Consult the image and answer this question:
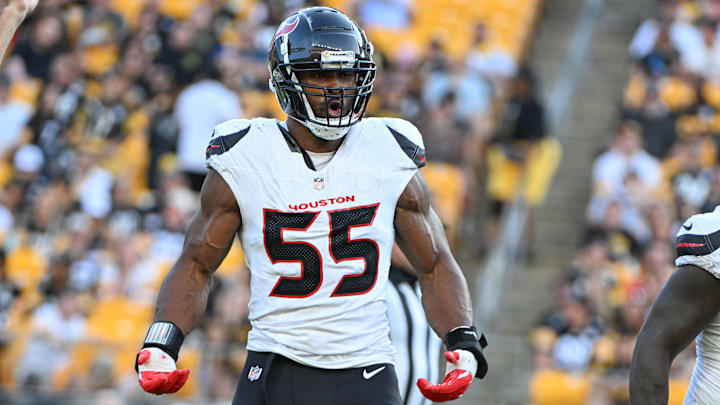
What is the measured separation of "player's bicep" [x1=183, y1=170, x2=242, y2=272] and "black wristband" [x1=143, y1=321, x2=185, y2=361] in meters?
0.27

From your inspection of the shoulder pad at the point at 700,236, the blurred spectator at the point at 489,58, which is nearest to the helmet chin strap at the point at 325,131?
the shoulder pad at the point at 700,236

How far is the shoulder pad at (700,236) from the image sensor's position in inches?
163

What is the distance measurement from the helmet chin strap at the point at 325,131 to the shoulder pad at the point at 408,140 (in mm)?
205

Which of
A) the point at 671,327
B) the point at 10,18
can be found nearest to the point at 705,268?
the point at 671,327

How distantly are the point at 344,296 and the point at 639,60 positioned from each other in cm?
986

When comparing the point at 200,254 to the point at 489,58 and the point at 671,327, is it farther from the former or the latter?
the point at 489,58

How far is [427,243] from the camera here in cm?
448

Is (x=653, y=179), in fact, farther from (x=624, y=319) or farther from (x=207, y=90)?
(x=207, y=90)

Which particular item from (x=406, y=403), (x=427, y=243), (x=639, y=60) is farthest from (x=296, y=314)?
(x=639, y=60)

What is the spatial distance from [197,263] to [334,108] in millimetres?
760

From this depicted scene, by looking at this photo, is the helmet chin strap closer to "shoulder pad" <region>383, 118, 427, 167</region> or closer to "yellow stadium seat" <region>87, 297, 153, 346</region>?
"shoulder pad" <region>383, 118, 427, 167</region>

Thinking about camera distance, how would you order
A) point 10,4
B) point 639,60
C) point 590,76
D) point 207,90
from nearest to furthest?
point 10,4, point 207,90, point 639,60, point 590,76

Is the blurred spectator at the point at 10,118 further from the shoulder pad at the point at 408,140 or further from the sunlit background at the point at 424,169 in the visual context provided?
the shoulder pad at the point at 408,140

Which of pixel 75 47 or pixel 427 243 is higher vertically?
pixel 75 47
